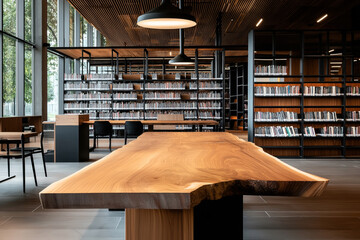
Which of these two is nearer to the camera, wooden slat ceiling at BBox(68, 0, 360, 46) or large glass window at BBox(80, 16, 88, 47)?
wooden slat ceiling at BBox(68, 0, 360, 46)

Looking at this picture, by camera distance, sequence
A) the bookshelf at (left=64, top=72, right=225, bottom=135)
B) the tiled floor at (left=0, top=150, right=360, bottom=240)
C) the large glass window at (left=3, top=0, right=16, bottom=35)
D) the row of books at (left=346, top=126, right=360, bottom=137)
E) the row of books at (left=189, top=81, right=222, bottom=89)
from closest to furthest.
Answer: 1. the tiled floor at (left=0, top=150, right=360, bottom=240)
2. the row of books at (left=346, top=126, right=360, bottom=137)
3. the large glass window at (left=3, top=0, right=16, bottom=35)
4. the row of books at (left=189, top=81, right=222, bottom=89)
5. the bookshelf at (left=64, top=72, right=225, bottom=135)

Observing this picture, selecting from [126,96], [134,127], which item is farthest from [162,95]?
[134,127]

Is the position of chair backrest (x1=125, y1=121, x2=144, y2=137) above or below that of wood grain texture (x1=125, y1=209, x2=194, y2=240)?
above

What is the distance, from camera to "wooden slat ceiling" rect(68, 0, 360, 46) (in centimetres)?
944

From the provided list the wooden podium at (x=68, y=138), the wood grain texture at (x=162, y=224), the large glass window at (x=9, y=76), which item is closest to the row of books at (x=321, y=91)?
the wooden podium at (x=68, y=138)

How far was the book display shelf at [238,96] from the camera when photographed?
49.9 feet

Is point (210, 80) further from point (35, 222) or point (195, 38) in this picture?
point (35, 222)

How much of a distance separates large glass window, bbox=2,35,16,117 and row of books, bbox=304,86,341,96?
23.9 feet

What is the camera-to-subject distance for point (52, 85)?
469 inches

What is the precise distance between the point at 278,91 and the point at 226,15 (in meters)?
4.34

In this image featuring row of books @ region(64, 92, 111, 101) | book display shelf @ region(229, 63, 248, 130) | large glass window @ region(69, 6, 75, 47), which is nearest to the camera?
row of books @ region(64, 92, 111, 101)

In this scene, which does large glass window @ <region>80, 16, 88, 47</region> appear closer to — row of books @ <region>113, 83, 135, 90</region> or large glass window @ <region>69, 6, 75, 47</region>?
large glass window @ <region>69, 6, 75, 47</region>

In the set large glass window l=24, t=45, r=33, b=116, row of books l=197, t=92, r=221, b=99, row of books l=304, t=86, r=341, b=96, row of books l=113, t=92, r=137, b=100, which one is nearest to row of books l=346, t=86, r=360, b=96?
row of books l=304, t=86, r=341, b=96

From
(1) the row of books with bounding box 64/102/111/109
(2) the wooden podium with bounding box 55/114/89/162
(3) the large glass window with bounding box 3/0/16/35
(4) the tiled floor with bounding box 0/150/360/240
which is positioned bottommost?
(4) the tiled floor with bounding box 0/150/360/240
